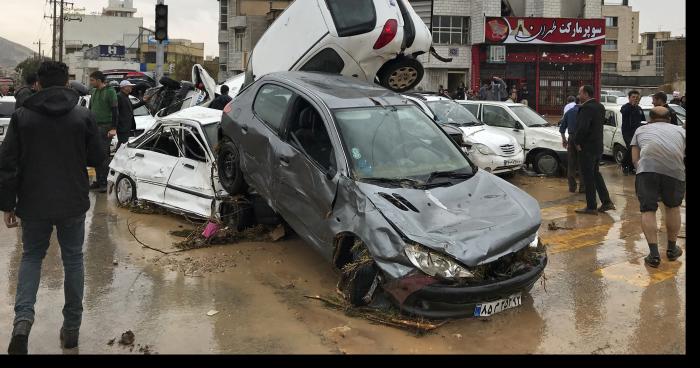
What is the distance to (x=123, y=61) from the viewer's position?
7062 centimetres

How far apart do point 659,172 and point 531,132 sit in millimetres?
6127

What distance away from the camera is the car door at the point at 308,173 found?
5.04 m

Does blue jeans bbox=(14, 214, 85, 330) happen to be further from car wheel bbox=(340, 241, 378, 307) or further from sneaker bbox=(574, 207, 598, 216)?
sneaker bbox=(574, 207, 598, 216)

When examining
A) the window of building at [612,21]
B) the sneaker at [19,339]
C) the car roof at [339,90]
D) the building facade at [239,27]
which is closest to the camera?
the sneaker at [19,339]

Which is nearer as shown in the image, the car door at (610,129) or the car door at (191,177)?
the car door at (191,177)

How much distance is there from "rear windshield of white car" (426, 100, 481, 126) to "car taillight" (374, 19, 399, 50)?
404cm

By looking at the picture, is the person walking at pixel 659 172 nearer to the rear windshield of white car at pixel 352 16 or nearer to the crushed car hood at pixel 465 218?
the crushed car hood at pixel 465 218

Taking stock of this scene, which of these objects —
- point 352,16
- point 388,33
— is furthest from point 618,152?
point 352,16

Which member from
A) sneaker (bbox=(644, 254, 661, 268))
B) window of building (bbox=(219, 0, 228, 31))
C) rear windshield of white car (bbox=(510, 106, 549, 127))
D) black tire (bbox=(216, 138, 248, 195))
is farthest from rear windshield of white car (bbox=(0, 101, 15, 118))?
window of building (bbox=(219, 0, 228, 31))

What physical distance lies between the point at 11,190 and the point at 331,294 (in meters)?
2.56

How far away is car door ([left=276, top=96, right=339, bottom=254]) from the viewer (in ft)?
16.5

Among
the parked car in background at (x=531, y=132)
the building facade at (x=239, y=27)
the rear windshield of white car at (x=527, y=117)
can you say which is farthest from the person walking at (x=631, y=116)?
the building facade at (x=239, y=27)

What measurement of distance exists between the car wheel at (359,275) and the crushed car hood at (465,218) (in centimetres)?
35
